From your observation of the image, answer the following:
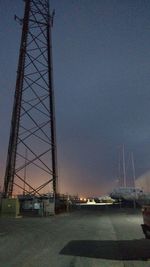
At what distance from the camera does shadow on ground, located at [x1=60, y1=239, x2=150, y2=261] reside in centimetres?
948

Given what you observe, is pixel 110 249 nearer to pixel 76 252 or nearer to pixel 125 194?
pixel 76 252

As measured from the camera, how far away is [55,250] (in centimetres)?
1059

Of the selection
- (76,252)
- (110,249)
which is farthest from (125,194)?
(76,252)

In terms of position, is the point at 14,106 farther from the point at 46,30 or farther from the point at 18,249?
the point at 18,249

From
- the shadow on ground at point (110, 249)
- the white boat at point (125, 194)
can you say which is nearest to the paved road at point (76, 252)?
the shadow on ground at point (110, 249)

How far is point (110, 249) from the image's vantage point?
10617 millimetres

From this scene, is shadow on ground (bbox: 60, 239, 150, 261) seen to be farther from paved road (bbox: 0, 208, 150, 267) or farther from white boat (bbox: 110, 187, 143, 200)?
white boat (bbox: 110, 187, 143, 200)

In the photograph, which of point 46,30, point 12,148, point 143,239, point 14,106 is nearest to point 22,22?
point 46,30

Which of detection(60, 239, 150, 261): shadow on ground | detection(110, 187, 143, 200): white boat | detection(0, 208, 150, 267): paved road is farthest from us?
detection(110, 187, 143, 200): white boat

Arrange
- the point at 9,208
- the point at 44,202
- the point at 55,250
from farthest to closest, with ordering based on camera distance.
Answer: the point at 44,202, the point at 9,208, the point at 55,250

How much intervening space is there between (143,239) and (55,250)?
436 cm

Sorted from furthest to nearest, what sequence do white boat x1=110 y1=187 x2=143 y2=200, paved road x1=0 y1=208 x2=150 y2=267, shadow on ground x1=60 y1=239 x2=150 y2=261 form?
white boat x1=110 y1=187 x2=143 y2=200 → shadow on ground x1=60 y1=239 x2=150 y2=261 → paved road x1=0 y1=208 x2=150 y2=267

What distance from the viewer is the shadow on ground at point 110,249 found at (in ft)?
31.1

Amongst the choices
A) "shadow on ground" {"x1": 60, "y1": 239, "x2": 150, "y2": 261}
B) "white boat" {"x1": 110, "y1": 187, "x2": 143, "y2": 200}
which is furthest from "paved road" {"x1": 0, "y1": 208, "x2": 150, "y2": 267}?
"white boat" {"x1": 110, "y1": 187, "x2": 143, "y2": 200}
